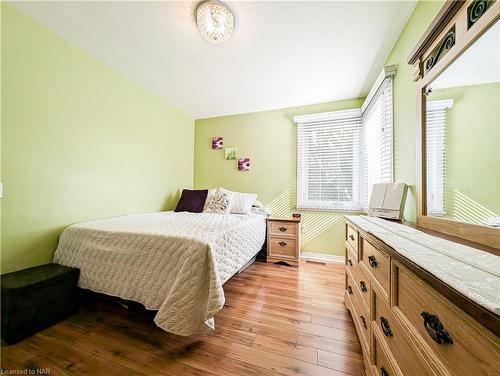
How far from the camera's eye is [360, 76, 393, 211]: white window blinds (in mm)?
1798

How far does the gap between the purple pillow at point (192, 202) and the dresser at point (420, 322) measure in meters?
2.35

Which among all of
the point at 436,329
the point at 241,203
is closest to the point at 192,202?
the point at 241,203

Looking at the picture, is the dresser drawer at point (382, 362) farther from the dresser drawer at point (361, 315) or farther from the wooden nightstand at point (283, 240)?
the wooden nightstand at point (283, 240)

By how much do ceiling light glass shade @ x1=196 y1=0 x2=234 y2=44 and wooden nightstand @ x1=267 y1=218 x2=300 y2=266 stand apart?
2.19m

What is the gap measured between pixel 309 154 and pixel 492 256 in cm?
257

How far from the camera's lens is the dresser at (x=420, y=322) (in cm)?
35

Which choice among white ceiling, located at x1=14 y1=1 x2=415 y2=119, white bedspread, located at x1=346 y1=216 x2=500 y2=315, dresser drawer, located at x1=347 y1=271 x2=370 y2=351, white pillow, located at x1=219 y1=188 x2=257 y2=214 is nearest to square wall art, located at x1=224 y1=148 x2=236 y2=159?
white pillow, located at x1=219 y1=188 x2=257 y2=214

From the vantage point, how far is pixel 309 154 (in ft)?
10.0

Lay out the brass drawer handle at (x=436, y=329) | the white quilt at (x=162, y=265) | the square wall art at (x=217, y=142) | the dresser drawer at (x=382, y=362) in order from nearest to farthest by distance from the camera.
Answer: the brass drawer handle at (x=436, y=329)
the dresser drawer at (x=382, y=362)
the white quilt at (x=162, y=265)
the square wall art at (x=217, y=142)

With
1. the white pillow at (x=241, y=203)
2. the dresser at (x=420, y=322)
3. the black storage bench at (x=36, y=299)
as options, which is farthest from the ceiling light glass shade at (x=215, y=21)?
the black storage bench at (x=36, y=299)

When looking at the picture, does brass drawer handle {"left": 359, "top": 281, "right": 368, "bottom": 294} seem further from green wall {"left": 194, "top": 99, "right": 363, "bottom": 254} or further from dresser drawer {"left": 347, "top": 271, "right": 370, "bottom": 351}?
green wall {"left": 194, "top": 99, "right": 363, "bottom": 254}

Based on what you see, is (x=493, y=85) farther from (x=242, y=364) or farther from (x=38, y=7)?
(x=38, y=7)

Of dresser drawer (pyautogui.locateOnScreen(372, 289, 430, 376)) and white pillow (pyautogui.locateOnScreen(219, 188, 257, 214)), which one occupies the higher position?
white pillow (pyautogui.locateOnScreen(219, 188, 257, 214))

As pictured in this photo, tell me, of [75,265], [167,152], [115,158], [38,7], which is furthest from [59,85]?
[75,265]
